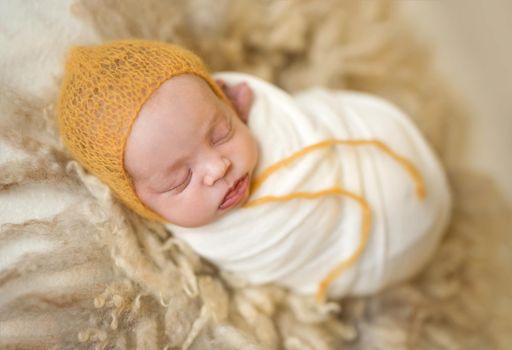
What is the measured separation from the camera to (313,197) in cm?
83

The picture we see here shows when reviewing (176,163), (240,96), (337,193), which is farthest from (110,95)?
(337,193)

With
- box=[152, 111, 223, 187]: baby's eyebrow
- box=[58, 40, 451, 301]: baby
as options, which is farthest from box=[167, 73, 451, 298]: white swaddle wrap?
box=[152, 111, 223, 187]: baby's eyebrow

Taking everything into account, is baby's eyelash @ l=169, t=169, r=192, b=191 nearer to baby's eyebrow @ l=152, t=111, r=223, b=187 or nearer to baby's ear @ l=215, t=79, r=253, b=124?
baby's eyebrow @ l=152, t=111, r=223, b=187

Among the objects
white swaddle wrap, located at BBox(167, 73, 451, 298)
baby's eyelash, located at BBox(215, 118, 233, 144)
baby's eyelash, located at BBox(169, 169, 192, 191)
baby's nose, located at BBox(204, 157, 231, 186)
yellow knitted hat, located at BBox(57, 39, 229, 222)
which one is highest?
yellow knitted hat, located at BBox(57, 39, 229, 222)

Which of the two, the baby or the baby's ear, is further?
the baby's ear

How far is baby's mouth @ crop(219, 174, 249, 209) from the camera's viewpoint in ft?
2.46

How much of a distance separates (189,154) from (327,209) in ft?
0.84

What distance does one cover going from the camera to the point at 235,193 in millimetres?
756

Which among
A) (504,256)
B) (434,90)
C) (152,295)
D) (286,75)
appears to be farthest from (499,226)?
(152,295)

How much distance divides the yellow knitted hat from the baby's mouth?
110 mm

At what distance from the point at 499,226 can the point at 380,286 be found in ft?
1.16

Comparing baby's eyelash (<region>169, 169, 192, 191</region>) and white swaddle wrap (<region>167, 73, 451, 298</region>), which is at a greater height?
baby's eyelash (<region>169, 169, 192, 191</region>)

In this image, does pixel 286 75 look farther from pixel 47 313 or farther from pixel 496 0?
pixel 47 313

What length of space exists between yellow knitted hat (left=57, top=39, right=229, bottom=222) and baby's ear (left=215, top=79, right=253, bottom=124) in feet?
0.40
